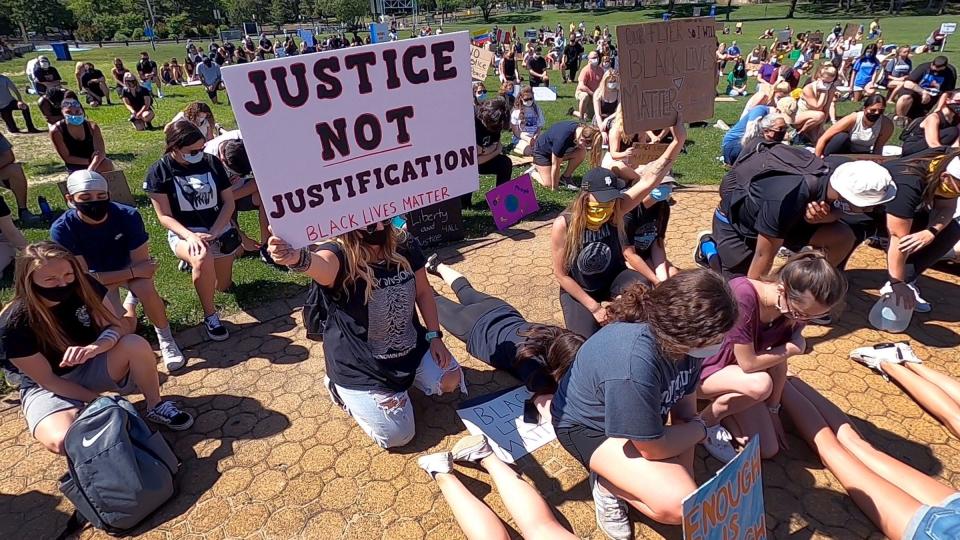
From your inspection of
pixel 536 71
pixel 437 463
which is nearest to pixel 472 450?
Result: pixel 437 463

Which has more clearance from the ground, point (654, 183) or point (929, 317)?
point (654, 183)

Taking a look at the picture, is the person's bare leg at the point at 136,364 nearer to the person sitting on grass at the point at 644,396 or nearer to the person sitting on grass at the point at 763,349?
the person sitting on grass at the point at 644,396

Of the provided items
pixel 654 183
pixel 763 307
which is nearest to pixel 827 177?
pixel 654 183

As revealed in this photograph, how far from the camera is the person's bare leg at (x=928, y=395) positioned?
11.3 feet

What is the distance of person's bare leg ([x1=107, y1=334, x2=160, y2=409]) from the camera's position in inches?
133

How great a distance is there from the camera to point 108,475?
2836mm

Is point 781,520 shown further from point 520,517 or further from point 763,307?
point 520,517

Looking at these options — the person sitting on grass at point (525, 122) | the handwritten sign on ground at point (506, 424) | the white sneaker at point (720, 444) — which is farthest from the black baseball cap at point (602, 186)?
the person sitting on grass at point (525, 122)

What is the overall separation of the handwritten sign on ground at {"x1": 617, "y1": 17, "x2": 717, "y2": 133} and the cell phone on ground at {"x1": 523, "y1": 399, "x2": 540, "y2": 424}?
2.10 meters

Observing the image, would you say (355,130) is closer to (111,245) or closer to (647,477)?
(647,477)

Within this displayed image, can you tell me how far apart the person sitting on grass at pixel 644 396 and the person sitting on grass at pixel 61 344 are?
274cm

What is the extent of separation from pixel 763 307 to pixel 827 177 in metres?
1.71

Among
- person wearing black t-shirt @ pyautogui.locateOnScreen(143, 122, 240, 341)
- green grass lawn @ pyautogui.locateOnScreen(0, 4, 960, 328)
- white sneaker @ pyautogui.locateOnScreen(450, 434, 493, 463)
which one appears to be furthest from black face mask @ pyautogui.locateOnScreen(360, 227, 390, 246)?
person wearing black t-shirt @ pyautogui.locateOnScreen(143, 122, 240, 341)

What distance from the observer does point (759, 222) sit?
4.13 metres
